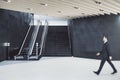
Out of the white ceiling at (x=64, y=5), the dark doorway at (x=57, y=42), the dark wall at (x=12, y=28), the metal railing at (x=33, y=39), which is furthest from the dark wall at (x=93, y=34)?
the dark wall at (x=12, y=28)

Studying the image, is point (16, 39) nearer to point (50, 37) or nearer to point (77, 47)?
point (50, 37)

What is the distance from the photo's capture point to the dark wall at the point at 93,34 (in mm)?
12406

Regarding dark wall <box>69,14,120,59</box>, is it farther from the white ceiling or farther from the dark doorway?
the white ceiling

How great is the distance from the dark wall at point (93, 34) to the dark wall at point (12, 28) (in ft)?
14.2

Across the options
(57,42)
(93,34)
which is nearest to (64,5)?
(93,34)

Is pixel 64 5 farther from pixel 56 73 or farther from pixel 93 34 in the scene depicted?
pixel 93 34

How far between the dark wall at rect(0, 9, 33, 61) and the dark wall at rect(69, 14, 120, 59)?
4.32 meters

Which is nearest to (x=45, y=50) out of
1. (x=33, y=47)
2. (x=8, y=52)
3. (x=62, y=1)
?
(x=33, y=47)

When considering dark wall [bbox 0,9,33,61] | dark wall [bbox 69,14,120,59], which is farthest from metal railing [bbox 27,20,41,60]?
dark wall [bbox 69,14,120,59]

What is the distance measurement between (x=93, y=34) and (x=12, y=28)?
6.09m

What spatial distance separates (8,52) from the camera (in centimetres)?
1351

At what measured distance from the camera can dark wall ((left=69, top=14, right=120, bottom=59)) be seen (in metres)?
12.4

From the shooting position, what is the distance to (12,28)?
14.2 metres

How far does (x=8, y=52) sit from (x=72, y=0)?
7.45m
